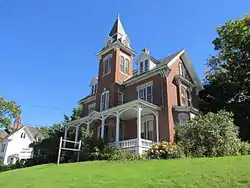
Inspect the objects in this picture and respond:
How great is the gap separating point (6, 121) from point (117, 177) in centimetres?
2297

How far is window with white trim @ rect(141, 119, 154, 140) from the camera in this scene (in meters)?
21.3

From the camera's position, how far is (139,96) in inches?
921

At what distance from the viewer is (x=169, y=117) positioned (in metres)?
20.1

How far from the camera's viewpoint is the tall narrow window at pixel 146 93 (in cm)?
2242

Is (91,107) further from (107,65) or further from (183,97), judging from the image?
(183,97)

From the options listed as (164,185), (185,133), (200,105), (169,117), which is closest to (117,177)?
(164,185)

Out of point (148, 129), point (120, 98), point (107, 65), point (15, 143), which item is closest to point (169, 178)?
point (148, 129)

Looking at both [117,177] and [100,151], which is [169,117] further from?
[117,177]

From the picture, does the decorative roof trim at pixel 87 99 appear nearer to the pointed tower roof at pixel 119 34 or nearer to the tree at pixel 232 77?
the pointed tower roof at pixel 119 34

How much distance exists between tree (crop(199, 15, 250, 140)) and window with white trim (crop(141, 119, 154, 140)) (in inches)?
292

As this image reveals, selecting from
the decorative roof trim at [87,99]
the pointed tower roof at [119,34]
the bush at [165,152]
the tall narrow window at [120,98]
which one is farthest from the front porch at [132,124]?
the pointed tower roof at [119,34]

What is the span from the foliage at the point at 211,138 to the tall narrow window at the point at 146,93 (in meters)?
6.73

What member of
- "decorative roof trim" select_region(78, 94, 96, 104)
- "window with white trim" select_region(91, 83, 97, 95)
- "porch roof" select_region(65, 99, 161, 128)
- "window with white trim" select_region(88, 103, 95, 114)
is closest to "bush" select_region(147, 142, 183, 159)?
"porch roof" select_region(65, 99, 161, 128)

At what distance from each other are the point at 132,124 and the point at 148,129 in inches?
72.1
